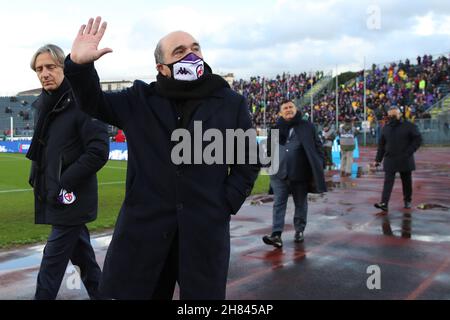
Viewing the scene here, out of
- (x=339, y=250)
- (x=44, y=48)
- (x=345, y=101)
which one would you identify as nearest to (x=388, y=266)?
(x=339, y=250)

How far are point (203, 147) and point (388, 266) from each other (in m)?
3.40

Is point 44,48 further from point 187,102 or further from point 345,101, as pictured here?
point 345,101

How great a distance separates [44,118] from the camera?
3.35 meters

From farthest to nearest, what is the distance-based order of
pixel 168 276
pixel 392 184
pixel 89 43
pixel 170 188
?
pixel 392 184, pixel 168 276, pixel 170 188, pixel 89 43

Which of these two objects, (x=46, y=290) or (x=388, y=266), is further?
(x=388, y=266)

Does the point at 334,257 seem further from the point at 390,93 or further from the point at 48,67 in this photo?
the point at 390,93

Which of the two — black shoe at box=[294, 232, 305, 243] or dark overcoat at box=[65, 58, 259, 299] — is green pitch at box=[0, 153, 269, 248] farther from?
dark overcoat at box=[65, 58, 259, 299]

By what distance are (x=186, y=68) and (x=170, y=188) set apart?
1.97 ft

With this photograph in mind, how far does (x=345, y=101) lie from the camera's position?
39562 millimetres

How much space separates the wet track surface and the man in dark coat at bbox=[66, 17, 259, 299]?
1902 mm

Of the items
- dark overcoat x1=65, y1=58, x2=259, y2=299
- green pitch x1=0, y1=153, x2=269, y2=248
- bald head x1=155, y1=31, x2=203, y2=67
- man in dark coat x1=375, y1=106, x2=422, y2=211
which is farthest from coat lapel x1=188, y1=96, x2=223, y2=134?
man in dark coat x1=375, y1=106, x2=422, y2=211

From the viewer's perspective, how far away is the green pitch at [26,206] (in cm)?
672

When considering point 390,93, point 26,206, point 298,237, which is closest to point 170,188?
point 298,237

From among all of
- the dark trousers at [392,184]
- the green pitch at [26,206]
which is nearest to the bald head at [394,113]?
the dark trousers at [392,184]
